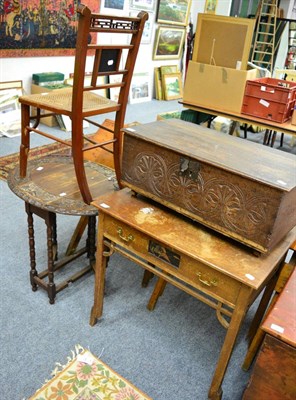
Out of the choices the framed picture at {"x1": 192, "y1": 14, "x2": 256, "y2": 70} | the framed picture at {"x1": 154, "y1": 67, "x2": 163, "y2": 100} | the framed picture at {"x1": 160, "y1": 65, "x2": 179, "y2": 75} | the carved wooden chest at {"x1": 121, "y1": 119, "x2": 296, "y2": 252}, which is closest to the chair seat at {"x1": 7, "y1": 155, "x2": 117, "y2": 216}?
the carved wooden chest at {"x1": 121, "y1": 119, "x2": 296, "y2": 252}

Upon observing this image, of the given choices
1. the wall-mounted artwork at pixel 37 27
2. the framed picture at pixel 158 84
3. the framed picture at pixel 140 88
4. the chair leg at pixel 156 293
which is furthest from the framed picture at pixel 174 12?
the chair leg at pixel 156 293

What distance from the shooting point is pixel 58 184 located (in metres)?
1.81

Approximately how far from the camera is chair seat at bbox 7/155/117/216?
162 centimetres

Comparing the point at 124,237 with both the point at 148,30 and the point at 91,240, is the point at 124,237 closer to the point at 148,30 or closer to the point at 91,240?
the point at 91,240

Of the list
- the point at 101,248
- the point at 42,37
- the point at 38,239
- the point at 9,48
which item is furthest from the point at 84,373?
the point at 42,37

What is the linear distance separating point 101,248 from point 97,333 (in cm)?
46

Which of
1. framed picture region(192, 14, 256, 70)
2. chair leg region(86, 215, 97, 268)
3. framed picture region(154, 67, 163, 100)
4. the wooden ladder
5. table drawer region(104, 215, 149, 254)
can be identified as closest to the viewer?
table drawer region(104, 215, 149, 254)

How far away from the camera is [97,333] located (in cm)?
175

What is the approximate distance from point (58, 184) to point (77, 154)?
263 millimetres

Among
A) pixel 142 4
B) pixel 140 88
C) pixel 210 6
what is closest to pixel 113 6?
pixel 142 4

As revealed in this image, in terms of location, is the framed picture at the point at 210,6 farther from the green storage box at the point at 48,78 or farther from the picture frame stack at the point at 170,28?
the green storage box at the point at 48,78

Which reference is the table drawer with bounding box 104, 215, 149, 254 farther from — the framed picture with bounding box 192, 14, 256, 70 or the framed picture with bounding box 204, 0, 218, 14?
the framed picture with bounding box 204, 0, 218, 14

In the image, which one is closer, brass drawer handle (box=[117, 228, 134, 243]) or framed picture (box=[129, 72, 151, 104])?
brass drawer handle (box=[117, 228, 134, 243])

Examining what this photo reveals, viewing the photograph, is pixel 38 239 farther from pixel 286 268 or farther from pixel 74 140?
pixel 286 268
